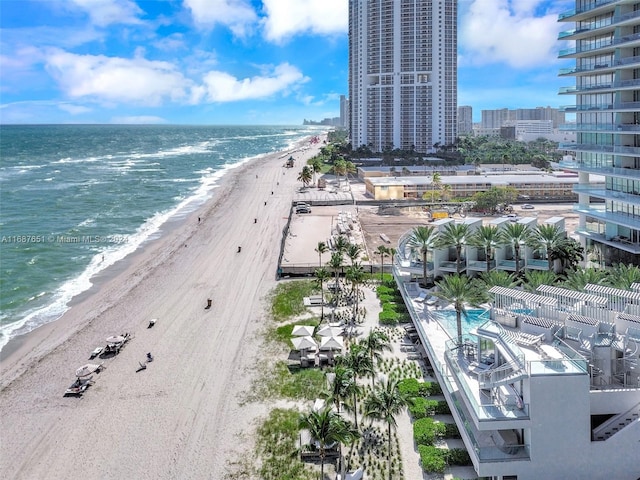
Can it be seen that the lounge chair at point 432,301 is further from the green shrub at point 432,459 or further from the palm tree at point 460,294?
the green shrub at point 432,459

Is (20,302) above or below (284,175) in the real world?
below

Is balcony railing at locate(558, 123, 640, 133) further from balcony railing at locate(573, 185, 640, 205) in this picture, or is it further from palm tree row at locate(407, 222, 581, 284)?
palm tree row at locate(407, 222, 581, 284)

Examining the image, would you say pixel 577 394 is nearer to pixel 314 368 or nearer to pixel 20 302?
pixel 314 368

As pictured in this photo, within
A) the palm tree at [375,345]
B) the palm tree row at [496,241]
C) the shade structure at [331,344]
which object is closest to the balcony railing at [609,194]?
the palm tree row at [496,241]

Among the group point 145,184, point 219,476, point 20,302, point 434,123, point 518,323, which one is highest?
point 434,123

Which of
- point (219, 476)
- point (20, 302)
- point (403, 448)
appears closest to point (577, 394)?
point (403, 448)

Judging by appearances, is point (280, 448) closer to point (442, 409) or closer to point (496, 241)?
point (442, 409)
